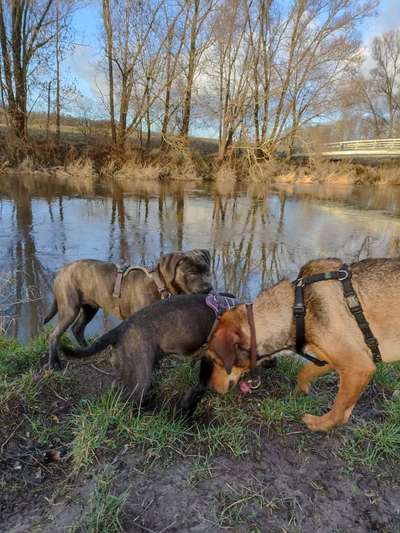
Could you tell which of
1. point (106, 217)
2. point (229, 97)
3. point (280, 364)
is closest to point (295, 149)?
point (229, 97)

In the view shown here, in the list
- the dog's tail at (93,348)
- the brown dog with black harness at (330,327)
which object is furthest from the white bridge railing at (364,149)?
the dog's tail at (93,348)

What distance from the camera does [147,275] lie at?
441cm

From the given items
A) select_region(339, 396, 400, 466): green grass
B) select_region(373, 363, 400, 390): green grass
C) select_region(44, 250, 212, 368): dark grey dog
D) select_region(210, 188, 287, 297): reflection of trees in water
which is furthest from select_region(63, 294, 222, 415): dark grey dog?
select_region(210, 188, 287, 297): reflection of trees in water

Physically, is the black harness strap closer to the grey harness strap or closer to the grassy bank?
the grassy bank

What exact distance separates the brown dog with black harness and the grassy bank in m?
0.22

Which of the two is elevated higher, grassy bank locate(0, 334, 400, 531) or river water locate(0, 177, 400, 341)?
river water locate(0, 177, 400, 341)

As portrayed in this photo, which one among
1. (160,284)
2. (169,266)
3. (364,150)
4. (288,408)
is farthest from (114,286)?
(364,150)

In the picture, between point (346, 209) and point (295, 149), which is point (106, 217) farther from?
point (295, 149)

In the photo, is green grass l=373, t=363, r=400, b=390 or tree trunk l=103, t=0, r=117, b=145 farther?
tree trunk l=103, t=0, r=117, b=145

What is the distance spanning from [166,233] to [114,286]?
20.2 feet

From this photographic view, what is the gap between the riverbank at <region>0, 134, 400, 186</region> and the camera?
908 inches

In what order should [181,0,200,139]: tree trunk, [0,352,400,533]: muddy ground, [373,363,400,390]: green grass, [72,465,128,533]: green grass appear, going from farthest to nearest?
[181,0,200,139]: tree trunk < [373,363,400,390]: green grass < [0,352,400,533]: muddy ground < [72,465,128,533]: green grass

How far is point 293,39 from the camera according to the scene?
27.2 metres

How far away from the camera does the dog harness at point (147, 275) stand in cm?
428
